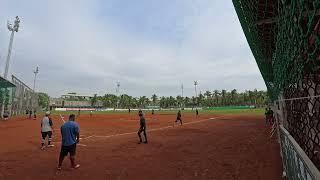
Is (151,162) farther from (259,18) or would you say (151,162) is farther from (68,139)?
(259,18)

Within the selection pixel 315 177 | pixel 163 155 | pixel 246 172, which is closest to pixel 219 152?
pixel 163 155

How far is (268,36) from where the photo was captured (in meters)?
9.47

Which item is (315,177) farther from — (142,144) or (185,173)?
(142,144)

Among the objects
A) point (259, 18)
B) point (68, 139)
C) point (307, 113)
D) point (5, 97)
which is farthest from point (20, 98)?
point (307, 113)

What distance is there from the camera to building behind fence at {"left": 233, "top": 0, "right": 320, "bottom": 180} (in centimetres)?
241

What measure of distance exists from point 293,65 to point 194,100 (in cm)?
13384

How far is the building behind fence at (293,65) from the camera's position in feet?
7.90

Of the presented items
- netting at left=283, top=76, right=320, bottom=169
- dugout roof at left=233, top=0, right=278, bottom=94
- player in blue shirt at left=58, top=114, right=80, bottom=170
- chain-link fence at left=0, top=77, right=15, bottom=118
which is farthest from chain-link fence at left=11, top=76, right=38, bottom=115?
netting at left=283, top=76, right=320, bottom=169

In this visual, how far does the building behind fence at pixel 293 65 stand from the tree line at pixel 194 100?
107509 mm

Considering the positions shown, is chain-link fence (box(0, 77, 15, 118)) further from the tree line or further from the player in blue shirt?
the tree line

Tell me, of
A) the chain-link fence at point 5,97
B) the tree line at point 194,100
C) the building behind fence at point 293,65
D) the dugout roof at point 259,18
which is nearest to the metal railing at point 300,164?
the building behind fence at point 293,65

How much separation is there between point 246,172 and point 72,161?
205 inches

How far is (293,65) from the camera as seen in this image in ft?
10.7

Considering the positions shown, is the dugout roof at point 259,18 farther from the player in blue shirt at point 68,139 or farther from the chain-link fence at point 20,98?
the chain-link fence at point 20,98
